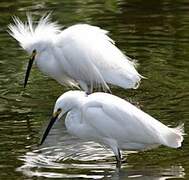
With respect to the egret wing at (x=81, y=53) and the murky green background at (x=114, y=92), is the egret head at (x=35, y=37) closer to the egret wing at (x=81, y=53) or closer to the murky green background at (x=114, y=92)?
the egret wing at (x=81, y=53)

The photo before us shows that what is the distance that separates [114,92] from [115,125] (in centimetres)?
282

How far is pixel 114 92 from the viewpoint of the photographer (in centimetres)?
1120

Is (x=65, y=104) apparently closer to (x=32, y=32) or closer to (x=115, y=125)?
(x=115, y=125)

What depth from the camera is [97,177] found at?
322 inches

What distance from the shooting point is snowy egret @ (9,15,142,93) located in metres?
10.5

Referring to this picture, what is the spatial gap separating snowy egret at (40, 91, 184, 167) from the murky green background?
23 centimetres

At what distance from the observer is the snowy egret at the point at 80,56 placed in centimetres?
1053

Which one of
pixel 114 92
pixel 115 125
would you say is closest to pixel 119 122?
pixel 115 125

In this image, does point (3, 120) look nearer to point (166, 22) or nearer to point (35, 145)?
point (35, 145)

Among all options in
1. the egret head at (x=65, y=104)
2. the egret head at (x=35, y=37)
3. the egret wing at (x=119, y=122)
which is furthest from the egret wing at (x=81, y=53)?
the egret wing at (x=119, y=122)

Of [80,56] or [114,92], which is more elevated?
[80,56]

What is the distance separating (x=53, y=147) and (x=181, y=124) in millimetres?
1458

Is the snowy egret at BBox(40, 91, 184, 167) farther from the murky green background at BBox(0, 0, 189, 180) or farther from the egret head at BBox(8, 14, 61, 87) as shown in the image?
the egret head at BBox(8, 14, 61, 87)

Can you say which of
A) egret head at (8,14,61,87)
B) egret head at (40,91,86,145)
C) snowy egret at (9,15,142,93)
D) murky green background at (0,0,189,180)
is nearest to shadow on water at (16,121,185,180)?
murky green background at (0,0,189,180)
